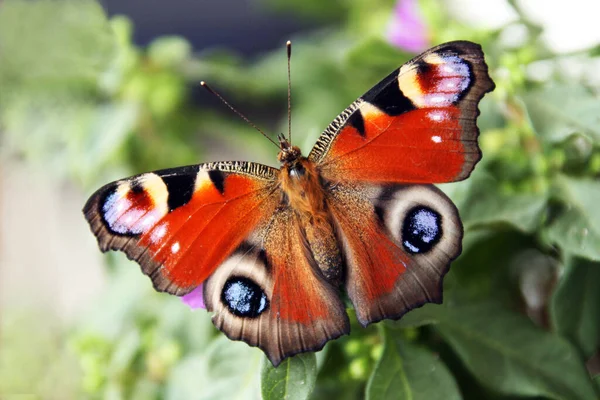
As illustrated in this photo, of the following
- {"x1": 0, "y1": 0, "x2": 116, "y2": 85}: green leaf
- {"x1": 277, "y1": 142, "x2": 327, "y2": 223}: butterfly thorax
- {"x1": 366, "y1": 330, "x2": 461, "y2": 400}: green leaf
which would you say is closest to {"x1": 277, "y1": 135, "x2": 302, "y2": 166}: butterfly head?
{"x1": 277, "y1": 142, "x2": 327, "y2": 223}: butterfly thorax

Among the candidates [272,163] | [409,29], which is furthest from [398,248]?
[272,163]

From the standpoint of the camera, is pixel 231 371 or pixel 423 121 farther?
pixel 231 371

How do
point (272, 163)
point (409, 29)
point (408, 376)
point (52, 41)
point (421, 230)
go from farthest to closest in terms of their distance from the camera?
point (272, 163) < point (52, 41) < point (409, 29) < point (408, 376) < point (421, 230)

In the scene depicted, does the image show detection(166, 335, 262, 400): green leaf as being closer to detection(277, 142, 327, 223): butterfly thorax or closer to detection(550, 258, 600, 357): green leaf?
detection(277, 142, 327, 223): butterfly thorax

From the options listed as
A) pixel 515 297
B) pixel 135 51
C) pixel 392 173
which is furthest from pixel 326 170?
pixel 135 51

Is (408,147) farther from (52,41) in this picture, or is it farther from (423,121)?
(52,41)

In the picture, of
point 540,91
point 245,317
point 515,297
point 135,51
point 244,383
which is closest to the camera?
point 245,317

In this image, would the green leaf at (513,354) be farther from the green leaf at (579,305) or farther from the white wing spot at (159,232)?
the white wing spot at (159,232)

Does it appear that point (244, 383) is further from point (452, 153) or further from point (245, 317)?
point (452, 153)
